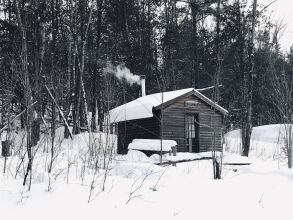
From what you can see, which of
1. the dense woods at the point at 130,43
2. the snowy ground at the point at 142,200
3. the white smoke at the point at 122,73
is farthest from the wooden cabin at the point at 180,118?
the snowy ground at the point at 142,200

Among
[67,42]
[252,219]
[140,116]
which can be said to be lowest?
[252,219]

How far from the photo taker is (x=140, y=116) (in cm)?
1788

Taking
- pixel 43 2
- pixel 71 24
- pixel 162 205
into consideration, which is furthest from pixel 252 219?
pixel 71 24

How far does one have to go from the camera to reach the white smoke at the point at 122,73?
1002 inches

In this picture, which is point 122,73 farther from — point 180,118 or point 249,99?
point 249,99

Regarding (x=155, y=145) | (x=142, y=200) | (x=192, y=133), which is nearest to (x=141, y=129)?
(x=192, y=133)

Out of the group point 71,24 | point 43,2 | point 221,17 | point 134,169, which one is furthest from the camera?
point 221,17

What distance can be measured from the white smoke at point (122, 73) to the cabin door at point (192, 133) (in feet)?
26.2

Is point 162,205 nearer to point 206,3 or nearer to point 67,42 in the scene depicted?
point 67,42

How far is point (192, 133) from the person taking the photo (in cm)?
1870

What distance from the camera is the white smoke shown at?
83.5 feet

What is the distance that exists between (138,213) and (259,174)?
6.16 m

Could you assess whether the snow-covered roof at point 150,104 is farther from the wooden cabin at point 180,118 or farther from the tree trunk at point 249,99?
the tree trunk at point 249,99

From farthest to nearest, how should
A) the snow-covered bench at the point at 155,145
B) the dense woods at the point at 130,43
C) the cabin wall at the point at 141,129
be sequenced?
the dense woods at the point at 130,43, the cabin wall at the point at 141,129, the snow-covered bench at the point at 155,145
